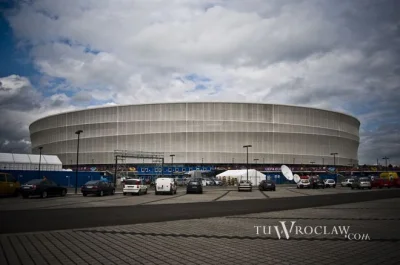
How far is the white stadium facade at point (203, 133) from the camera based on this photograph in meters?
104

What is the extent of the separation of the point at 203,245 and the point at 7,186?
987 inches

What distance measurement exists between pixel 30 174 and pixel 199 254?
1598 inches

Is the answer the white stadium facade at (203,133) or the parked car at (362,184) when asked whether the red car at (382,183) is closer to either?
the parked car at (362,184)

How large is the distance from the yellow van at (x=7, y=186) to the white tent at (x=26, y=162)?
3413cm

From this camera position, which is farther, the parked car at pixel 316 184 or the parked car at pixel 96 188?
the parked car at pixel 316 184

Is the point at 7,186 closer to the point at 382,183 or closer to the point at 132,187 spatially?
the point at 132,187

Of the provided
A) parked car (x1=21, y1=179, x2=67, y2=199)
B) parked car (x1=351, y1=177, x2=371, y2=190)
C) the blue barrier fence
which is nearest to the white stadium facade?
the blue barrier fence

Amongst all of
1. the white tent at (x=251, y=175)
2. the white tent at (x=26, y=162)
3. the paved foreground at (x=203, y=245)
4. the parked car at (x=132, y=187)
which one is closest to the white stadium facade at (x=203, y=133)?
the white tent at (x=251, y=175)

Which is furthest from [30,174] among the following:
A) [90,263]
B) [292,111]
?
[292,111]

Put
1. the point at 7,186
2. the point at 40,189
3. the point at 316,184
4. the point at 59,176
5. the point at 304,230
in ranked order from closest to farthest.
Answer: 1. the point at 304,230
2. the point at 40,189
3. the point at 7,186
4. the point at 59,176
5. the point at 316,184

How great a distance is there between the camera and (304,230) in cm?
1028

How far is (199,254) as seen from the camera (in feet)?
23.4

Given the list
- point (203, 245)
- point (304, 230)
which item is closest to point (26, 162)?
point (304, 230)

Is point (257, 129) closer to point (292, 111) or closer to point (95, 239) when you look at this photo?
point (292, 111)
